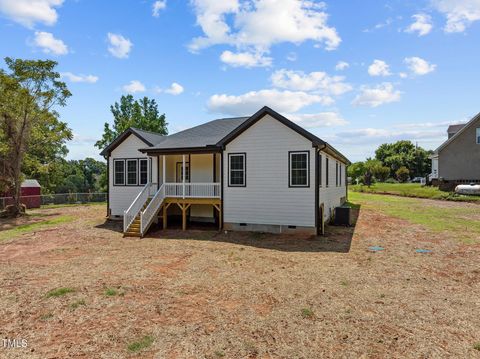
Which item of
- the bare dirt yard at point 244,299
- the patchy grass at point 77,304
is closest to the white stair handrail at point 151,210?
the bare dirt yard at point 244,299

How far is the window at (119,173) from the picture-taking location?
18609 mm

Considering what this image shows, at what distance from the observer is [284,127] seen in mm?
13578

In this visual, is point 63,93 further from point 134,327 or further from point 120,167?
point 134,327

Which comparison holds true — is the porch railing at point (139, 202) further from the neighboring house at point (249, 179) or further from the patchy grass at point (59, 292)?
the patchy grass at point (59, 292)

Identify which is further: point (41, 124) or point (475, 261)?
point (41, 124)

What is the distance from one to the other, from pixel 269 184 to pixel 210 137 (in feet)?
14.9

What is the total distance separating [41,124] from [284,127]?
19.2 meters

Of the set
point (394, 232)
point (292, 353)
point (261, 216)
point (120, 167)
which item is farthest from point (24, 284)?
point (394, 232)

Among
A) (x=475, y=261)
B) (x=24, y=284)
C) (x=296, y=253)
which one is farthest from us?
(x=296, y=253)

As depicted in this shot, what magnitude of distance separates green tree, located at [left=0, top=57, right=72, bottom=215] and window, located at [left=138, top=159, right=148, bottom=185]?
9677mm

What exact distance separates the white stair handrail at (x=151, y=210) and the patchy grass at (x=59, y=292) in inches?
270

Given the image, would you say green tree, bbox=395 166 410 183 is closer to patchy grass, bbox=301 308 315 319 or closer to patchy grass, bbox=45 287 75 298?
patchy grass, bbox=301 308 315 319

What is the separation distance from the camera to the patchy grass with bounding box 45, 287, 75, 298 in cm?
676

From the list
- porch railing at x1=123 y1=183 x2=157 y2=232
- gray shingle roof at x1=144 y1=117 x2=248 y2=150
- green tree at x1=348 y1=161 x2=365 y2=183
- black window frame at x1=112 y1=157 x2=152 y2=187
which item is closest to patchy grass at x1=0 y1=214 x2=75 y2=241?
black window frame at x1=112 y1=157 x2=152 y2=187
